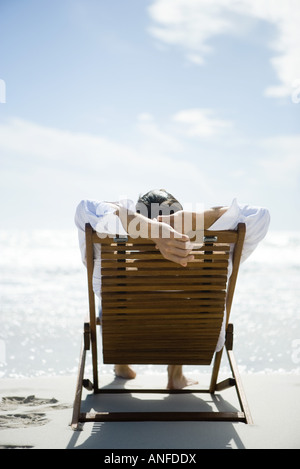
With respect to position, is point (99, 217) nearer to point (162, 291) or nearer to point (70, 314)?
point (162, 291)

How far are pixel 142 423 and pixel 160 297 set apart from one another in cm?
79

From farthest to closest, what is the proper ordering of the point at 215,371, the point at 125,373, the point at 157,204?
the point at 125,373 < the point at 215,371 < the point at 157,204

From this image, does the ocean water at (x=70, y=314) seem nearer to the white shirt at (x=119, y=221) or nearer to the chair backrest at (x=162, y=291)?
the chair backrest at (x=162, y=291)

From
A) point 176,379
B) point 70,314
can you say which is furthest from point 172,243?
point 70,314

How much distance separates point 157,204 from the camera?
395cm

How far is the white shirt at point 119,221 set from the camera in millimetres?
3254

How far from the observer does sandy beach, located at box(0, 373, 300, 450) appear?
9.91 feet

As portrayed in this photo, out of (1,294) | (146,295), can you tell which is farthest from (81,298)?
(146,295)

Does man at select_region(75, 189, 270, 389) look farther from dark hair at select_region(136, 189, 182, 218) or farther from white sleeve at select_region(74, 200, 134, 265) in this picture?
dark hair at select_region(136, 189, 182, 218)

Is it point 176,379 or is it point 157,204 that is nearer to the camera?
point 157,204

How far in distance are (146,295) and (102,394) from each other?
48.8 inches

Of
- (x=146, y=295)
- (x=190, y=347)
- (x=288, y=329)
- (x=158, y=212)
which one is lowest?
(x=288, y=329)
